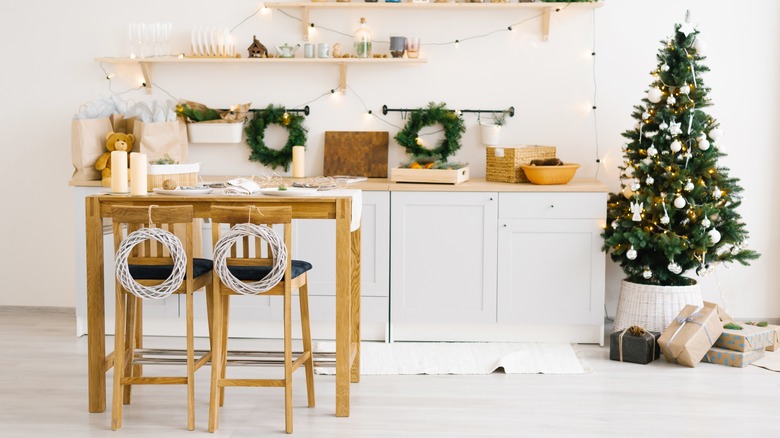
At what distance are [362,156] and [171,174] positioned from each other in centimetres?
158

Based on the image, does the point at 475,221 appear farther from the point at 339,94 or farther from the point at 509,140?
the point at 339,94

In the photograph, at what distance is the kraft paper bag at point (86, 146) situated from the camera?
4.71 m

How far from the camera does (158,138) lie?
4.81 metres

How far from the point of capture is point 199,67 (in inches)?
205

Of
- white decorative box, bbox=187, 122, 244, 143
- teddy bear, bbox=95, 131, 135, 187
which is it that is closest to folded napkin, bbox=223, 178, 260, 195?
teddy bear, bbox=95, 131, 135, 187

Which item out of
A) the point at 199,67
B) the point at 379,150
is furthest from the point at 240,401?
the point at 199,67

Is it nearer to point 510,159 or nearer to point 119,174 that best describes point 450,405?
point 510,159

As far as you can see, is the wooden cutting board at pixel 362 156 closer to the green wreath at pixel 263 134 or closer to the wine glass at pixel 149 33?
the green wreath at pixel 263 134

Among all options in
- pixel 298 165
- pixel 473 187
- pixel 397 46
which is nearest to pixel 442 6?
pixel 397 46

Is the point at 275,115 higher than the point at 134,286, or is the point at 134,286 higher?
the point at 275,115

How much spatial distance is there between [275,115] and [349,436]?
7.73ft

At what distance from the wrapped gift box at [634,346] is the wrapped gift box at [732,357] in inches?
9.9

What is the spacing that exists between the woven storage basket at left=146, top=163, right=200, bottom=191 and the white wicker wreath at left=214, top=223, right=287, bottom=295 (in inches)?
23.8

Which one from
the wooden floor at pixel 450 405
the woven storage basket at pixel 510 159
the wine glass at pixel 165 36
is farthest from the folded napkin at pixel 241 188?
the wine glass at pixel 165 36
